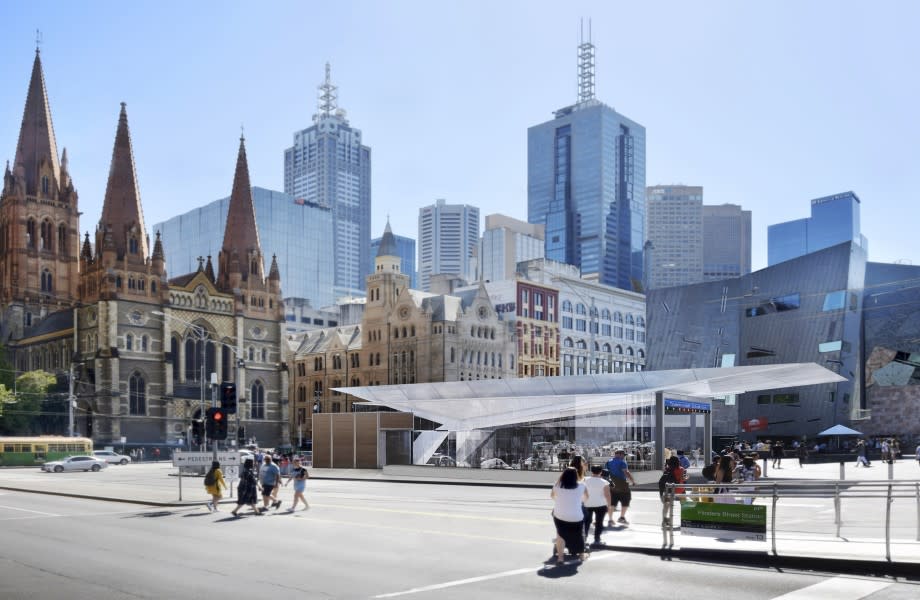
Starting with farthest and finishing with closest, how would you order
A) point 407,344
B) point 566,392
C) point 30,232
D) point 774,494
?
point 407,344 < point 30,232 < point 566,392 < point 774,494

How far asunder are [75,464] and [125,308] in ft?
109

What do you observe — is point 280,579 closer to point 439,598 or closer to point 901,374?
point 439,598

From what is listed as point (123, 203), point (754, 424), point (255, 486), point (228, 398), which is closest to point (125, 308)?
point (123, 203)

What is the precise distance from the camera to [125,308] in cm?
9219

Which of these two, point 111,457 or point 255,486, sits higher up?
point 255,486

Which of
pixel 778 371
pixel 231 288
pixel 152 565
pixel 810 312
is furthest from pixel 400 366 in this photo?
pixel 152 565

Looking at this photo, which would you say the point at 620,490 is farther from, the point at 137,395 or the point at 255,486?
the point at 137,395

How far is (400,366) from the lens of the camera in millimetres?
110000

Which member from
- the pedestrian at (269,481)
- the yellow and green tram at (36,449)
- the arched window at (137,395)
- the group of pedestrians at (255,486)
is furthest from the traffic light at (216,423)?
the arched window at (137,395)

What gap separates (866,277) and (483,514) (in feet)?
227

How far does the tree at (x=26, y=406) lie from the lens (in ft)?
277

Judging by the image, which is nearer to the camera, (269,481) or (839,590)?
(839,590)

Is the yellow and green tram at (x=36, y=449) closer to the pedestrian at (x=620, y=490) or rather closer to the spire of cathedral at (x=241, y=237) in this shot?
the spire of cathedral at (x=241, y=237)

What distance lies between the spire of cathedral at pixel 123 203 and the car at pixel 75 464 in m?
35.1
